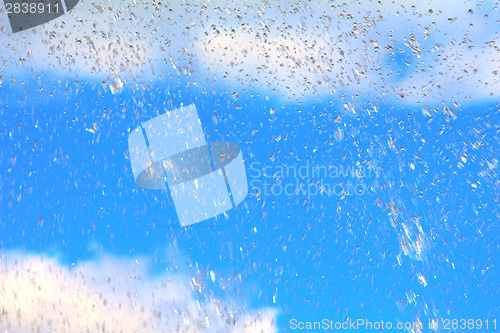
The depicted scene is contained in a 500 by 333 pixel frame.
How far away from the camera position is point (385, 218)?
263 inches

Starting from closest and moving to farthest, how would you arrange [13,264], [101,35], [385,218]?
[13,264] < [101,35] < [385,218]

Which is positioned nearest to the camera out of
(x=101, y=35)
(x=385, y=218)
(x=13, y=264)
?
(x=13, y=264)

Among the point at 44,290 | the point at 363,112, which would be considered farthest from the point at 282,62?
the point at 44,290

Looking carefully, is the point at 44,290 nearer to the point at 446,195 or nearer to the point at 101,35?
the point at 101,35

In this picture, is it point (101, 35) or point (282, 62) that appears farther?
point (282, 62)

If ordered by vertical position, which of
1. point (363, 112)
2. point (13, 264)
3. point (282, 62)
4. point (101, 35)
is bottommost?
point (13, 264)

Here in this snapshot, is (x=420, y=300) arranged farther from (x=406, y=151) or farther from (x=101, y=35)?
(x=101, y=35)

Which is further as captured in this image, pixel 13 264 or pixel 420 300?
pixel 420 300

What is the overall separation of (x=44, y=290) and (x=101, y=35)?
3020 millimetres

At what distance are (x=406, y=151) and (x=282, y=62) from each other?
2.00 m

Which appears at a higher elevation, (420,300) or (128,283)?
(128,283)

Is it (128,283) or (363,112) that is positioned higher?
(363,112)

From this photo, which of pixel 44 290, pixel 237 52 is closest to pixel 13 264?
pixel 44 290

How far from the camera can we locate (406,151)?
6695 millimetres
